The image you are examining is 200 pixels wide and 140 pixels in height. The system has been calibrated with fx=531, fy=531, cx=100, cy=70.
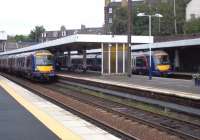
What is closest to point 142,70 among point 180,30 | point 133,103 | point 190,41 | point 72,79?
point 190,41

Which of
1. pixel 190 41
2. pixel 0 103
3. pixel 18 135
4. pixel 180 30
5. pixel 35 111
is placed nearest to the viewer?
pixel 18 135

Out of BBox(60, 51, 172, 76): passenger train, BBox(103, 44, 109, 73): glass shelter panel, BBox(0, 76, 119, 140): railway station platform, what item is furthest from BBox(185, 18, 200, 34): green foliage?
BBox(0, 76, 119, 140): railway station platform

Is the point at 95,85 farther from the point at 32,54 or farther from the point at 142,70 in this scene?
the point at 142,70

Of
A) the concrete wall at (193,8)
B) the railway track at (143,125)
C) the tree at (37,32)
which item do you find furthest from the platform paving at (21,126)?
the tree at (37,32)

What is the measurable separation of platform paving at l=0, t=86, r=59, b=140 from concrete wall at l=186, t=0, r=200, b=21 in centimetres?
8863

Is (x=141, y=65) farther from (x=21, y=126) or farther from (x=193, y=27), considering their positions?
(x=21, y=126)

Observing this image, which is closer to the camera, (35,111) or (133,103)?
(35,111)

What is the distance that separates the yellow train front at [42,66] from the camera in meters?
43.7

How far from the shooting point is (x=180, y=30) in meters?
105

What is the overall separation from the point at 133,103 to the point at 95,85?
10586 millimetres

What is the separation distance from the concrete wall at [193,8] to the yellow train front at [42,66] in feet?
209

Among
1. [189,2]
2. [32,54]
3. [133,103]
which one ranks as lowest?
[133,103]

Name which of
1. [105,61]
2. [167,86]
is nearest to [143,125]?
[167,86]

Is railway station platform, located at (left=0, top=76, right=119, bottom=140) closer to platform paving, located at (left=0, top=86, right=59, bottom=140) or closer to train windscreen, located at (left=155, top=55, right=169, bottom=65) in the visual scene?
platform paving, located at (left=0, top=86, right=59, bottom=140)
